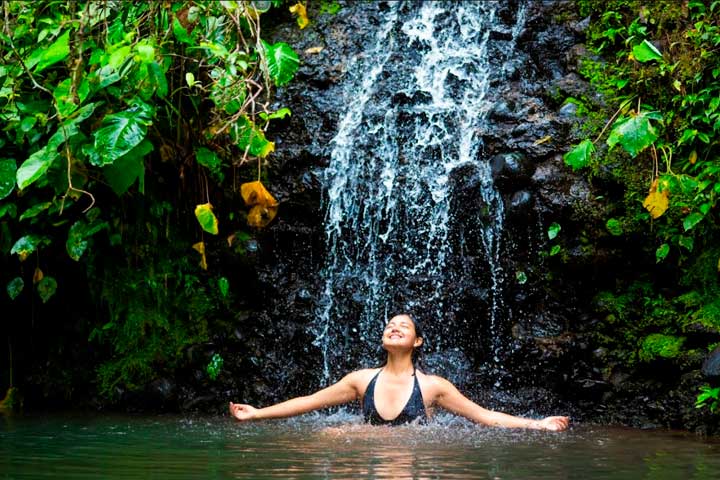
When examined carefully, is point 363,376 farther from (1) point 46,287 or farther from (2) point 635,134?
(1) point 46,287

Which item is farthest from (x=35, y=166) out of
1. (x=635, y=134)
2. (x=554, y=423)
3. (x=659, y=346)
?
(x=659, y=346)

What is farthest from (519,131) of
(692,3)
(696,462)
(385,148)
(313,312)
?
(696,462)

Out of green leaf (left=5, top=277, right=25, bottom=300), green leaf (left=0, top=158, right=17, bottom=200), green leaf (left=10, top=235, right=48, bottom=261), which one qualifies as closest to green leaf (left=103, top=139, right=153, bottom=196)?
green leaf (left=0, top=158, right=17, bottom=200)

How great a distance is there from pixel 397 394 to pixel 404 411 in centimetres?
13

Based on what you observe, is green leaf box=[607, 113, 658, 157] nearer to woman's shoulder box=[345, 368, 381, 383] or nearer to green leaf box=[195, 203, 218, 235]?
woman's shoulder box=[345, 368, 381, 383]

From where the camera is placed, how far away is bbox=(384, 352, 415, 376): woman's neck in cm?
532

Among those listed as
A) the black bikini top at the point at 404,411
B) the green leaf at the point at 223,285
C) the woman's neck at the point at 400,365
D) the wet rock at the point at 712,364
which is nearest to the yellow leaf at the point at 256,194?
the green leaf at the point at 223,285

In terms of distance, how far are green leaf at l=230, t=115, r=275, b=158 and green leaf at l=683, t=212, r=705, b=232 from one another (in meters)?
3.00

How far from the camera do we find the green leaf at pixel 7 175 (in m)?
6.37

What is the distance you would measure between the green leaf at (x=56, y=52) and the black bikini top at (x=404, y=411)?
324cm

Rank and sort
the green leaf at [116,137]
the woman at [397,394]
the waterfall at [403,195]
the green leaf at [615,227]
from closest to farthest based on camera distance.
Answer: the woman at [397,394], the green leaf at [116,137], the green leaf at [615,227], the waterfall at [403,195]

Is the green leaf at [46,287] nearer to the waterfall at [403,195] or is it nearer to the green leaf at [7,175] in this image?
the green leaf at [7,175]

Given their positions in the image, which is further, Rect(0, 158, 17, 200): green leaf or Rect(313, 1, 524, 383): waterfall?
Rect(313, 1, 524, 383): waterfall

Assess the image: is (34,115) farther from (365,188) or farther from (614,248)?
(614,248)
